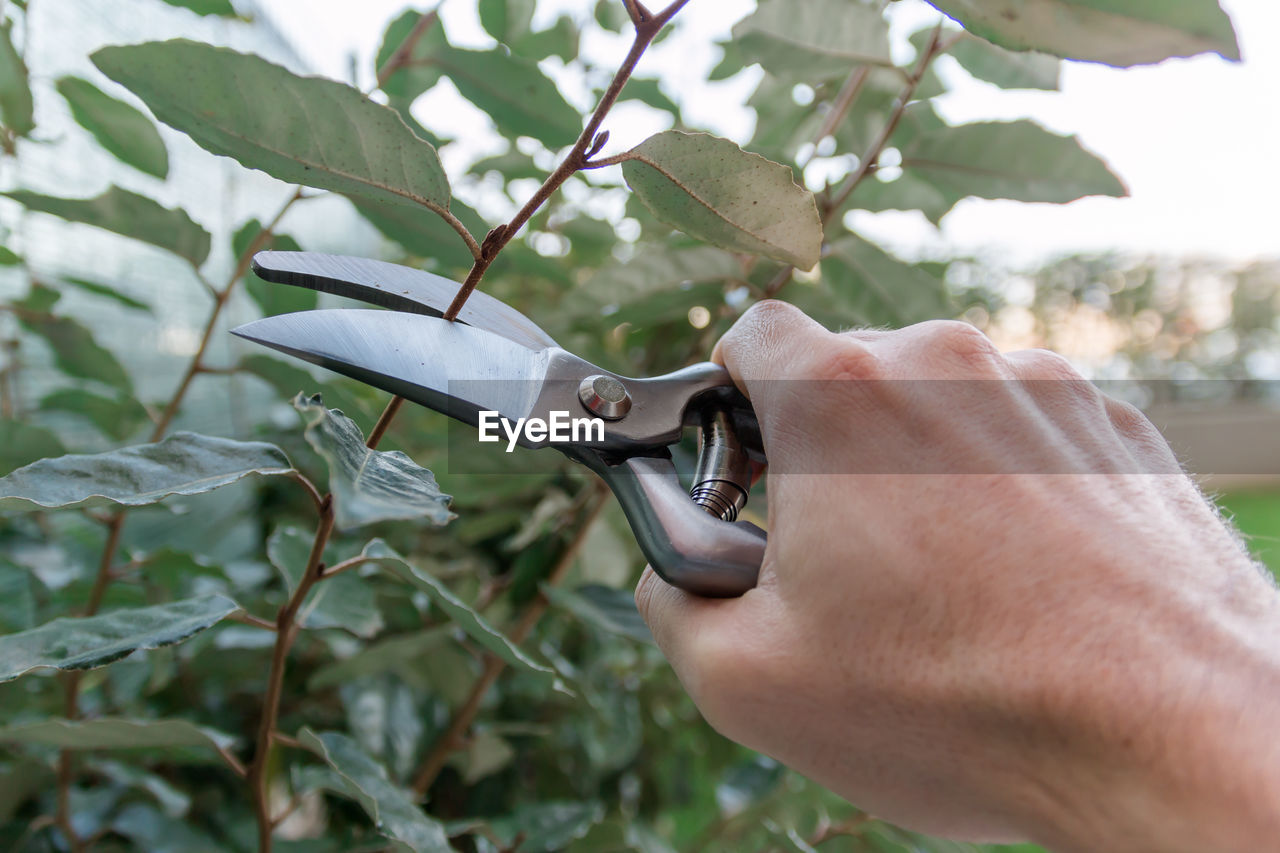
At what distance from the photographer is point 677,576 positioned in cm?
36

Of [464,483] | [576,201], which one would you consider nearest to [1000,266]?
[576,201]

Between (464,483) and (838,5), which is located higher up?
(838,5)

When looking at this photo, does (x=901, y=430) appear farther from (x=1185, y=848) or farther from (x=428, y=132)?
(x=428, y=132)

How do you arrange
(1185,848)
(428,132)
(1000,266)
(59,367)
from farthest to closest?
(1000,266) < (59,367) < (428,132) < (1185,848)

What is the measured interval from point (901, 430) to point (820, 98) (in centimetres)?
63

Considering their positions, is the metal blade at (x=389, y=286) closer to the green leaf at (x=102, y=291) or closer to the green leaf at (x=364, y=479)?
the green leaf at (x=364, y=479)

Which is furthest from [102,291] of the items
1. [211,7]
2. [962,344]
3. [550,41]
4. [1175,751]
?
[1175,751]

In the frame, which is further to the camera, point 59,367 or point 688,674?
point 59,367

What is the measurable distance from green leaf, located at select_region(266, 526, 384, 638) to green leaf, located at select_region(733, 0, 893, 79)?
0.51 meters

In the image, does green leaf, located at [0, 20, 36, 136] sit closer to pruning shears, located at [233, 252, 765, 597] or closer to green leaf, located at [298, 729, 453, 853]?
pruning shears, located at [233, 252, 765, 597]

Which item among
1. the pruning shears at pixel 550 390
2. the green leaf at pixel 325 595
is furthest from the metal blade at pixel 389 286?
the green leaf at pixel 325 595

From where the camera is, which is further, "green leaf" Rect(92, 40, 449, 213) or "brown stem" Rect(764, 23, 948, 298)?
"brown stem" Rect(764, 23, 948, 298)

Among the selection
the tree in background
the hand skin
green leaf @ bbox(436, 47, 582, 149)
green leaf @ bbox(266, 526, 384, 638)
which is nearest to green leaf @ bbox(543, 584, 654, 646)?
the tree in background

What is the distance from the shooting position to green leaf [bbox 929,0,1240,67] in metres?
0.32
